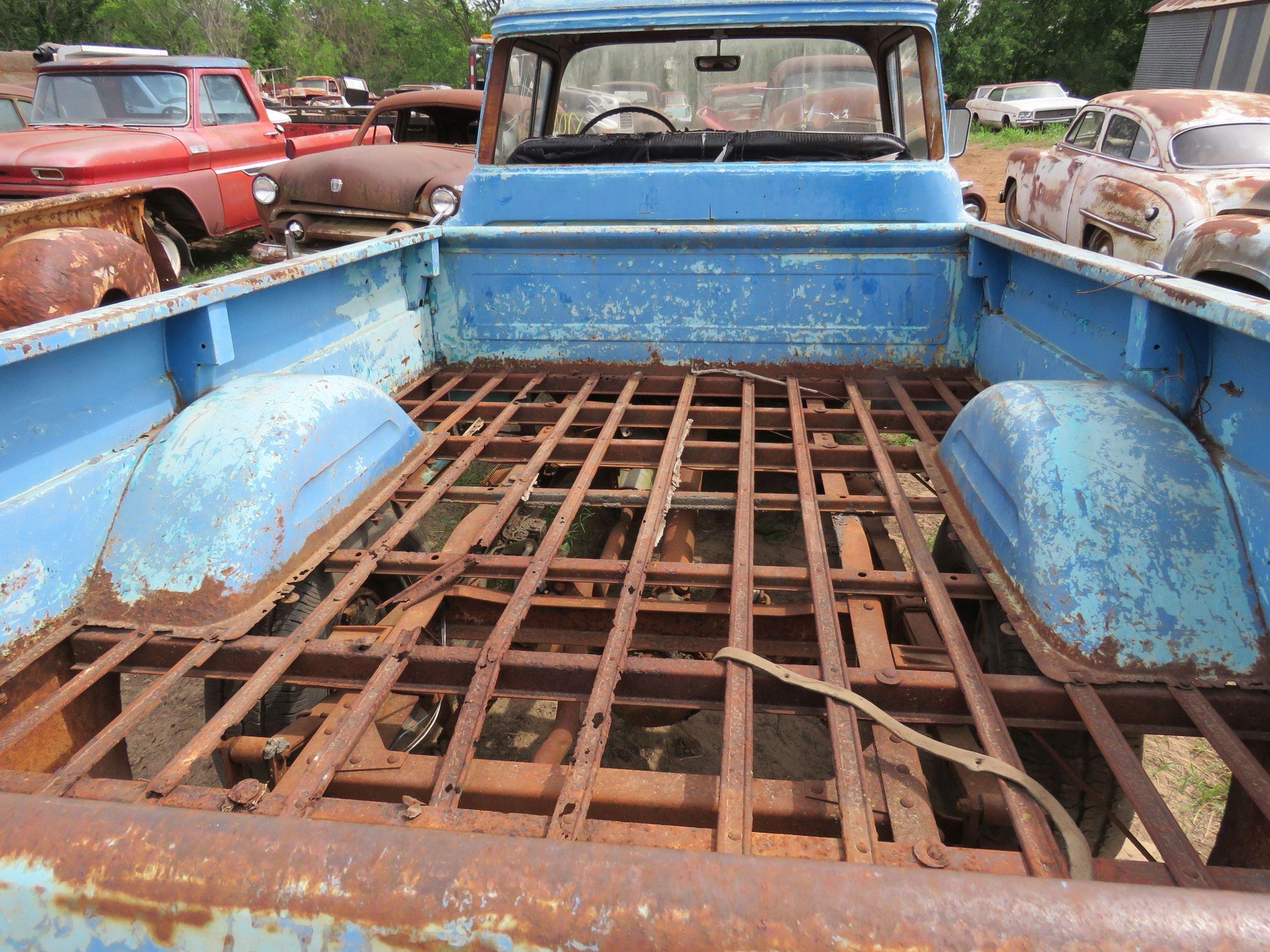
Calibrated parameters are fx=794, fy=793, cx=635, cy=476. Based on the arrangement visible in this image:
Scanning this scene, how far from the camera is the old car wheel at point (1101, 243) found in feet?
21.9

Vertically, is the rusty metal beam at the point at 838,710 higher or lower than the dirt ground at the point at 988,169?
lower

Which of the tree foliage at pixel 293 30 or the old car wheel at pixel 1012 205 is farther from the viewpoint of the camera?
the tree foliage at pixel 293 30

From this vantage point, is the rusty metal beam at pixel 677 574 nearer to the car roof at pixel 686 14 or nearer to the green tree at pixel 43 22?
the car roof at pixel 686 14

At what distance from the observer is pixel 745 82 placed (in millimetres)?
3689

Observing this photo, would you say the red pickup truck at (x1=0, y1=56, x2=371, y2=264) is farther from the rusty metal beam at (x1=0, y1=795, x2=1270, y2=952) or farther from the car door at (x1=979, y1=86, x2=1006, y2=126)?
the car door at (x1=979, y1=86, x2=1006, y2=126)

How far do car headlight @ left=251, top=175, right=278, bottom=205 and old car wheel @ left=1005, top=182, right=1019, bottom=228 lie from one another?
24.6ft

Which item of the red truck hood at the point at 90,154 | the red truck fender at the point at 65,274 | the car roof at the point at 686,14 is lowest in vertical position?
the red truck fender at the point at 65,274

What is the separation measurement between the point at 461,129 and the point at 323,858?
8.19m

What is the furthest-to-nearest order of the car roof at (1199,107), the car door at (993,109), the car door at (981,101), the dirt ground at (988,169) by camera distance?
1. the car door at (981,101)
2. the car door at (993,109)
3. the dirt ground at (988,169)
4. the car roof at (1199,107)

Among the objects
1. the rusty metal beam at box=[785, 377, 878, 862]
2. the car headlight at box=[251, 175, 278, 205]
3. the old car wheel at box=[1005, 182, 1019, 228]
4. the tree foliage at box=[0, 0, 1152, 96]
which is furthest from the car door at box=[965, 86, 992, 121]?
the rusty metal beam at box=[785, 377, 878, 862]

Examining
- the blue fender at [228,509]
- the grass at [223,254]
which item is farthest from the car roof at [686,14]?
the grass at [223,254]

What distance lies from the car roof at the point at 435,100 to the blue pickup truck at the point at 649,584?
4095 mm

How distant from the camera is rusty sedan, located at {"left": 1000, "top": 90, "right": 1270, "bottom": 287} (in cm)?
580

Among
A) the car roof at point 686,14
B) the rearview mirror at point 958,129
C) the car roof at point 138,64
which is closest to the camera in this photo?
the car roof at point 686,14
